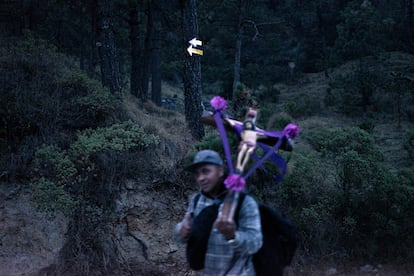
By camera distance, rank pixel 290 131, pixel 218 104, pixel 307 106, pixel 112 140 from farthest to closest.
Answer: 1. pixel 307 106
2. pixel 112 140
3. pixel 218 104
4. pixel 290 131

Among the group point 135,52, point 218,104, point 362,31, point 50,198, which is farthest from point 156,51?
point 218,104

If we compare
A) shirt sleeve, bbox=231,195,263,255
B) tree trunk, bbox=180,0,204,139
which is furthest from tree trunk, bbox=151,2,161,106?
shirt sleeve, bbox=231,195,263,255

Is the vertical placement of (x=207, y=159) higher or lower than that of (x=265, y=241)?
higher

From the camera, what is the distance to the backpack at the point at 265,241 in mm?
3275

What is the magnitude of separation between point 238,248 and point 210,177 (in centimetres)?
56

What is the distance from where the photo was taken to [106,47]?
35.2 ft

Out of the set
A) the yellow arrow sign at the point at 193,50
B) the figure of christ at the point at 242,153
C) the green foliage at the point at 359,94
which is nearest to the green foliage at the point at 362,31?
the green foliage at the point at 359,94

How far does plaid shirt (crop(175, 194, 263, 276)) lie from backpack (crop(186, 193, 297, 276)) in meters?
0.04

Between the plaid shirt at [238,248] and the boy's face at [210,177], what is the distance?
0.08 meters

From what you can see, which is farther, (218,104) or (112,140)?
(112,140)

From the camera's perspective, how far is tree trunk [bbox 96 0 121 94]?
10.6 meters

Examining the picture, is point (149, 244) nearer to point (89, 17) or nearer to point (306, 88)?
point (89, 17)

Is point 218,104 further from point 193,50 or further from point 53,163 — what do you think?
point 193,50

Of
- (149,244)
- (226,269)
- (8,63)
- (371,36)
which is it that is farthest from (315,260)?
(371,36)
